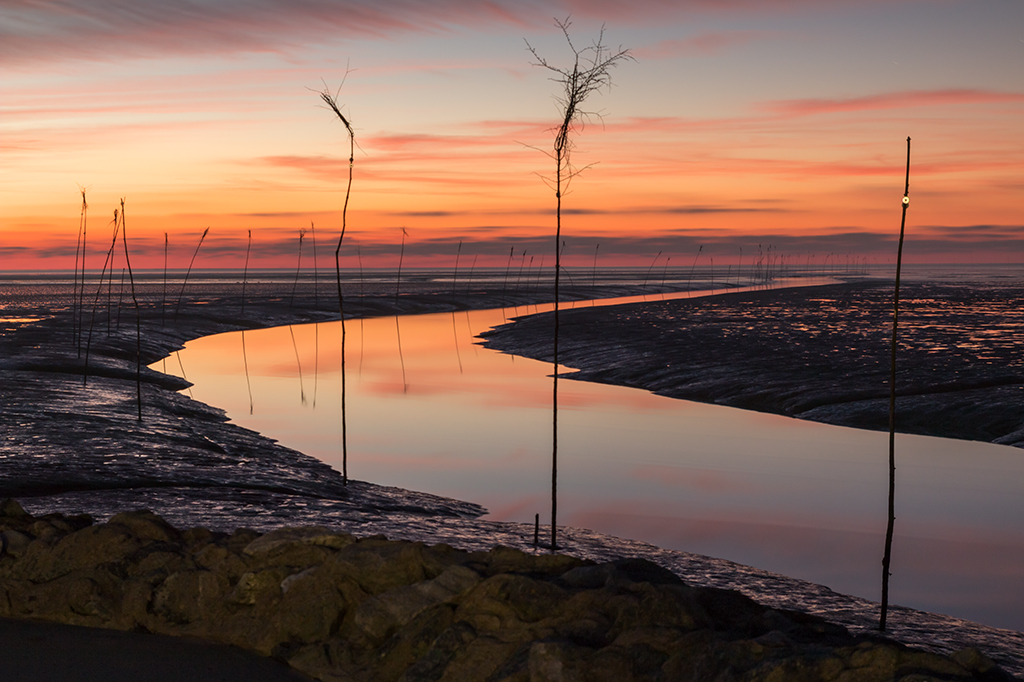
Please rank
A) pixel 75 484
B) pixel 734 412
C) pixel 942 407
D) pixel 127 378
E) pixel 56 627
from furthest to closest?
1. pixel 127 378
2. pixel 734 412
3. pixel 942 407
4. pixel 75 484
5. pixel 56 627

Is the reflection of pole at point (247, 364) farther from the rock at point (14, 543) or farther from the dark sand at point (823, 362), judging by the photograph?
the rock at point (14, 543)

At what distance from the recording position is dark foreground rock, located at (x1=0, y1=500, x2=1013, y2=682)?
19.8 feet

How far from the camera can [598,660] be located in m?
6.09

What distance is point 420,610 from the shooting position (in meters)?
7.21

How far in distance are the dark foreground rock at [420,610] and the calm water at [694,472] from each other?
4.49 m

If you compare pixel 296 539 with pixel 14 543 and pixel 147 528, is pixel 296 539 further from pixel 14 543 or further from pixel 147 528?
pixel 14 543

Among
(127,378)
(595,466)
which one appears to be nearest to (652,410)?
(595,466)

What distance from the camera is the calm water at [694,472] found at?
1191 cm

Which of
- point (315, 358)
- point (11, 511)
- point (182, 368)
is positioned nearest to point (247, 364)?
point (182, 368)

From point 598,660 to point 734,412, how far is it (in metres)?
19.1

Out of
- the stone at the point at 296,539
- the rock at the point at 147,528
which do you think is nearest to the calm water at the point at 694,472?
the stone at the point at 296,539

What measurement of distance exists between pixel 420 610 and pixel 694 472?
1130 cm

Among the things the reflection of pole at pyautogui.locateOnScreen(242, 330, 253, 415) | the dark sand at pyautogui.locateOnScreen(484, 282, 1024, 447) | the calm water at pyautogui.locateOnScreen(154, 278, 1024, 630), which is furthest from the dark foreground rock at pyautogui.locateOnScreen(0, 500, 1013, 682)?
the reflection of pole at pyautogui.locateOnScreen(242, 330, 253, 415)

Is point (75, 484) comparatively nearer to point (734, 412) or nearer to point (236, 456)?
point (236, 456)
